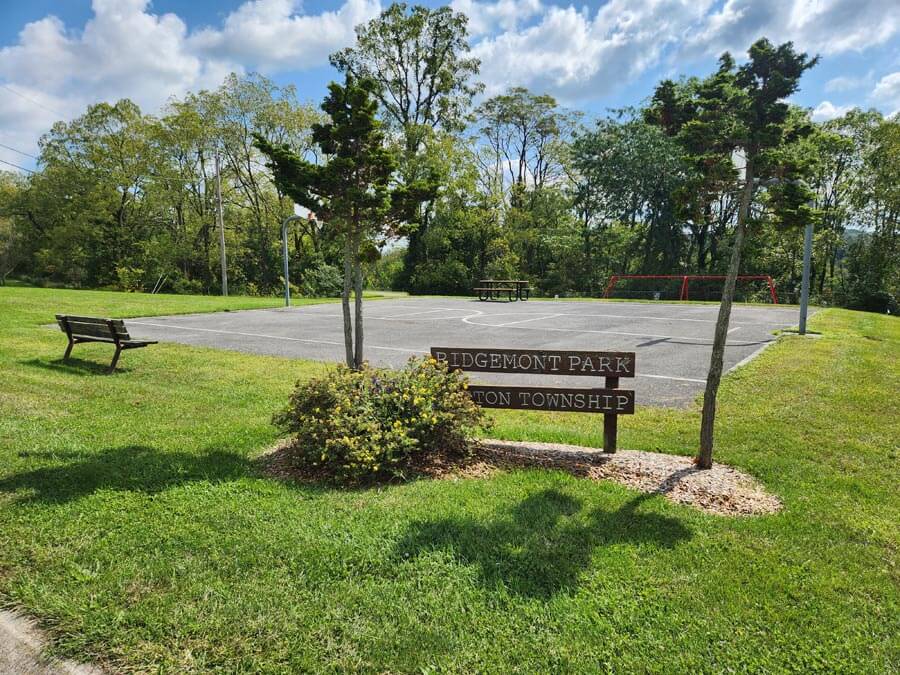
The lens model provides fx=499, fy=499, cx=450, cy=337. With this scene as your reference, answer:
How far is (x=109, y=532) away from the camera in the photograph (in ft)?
10.3

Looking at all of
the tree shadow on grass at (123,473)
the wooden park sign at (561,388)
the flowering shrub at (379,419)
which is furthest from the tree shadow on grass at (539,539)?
the tree shadow on grass at (123,473)

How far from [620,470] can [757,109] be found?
9.91 ft

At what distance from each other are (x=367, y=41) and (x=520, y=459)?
4252 centimetres

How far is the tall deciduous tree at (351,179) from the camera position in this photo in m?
4.72

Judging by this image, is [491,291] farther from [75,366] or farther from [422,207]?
[75,366]

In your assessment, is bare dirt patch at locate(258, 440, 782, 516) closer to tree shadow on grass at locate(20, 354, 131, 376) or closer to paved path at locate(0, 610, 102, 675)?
paved path at locate(0, 610, 102, 675)

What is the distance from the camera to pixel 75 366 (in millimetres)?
8195

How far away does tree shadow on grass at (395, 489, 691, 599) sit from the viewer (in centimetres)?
272

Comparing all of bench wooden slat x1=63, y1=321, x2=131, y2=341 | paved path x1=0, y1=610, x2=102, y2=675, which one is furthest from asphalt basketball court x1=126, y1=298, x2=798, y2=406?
paved path x1=0, y1=610, x2=102, y2=675

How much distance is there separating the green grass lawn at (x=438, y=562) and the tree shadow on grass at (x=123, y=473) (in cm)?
2

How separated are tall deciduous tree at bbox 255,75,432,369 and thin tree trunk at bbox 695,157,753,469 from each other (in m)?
2.83

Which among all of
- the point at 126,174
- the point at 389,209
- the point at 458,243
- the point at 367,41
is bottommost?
the point at 389,209

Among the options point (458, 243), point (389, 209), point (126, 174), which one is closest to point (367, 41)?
point (458, 243)

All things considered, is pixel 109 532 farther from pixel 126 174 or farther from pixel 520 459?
pixel 126 174
